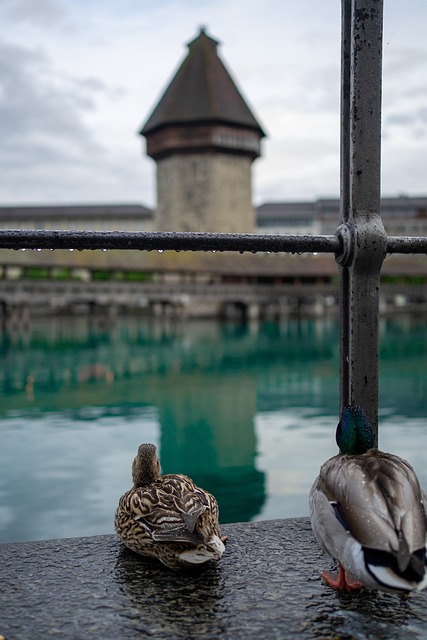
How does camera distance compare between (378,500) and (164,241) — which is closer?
(378,500)

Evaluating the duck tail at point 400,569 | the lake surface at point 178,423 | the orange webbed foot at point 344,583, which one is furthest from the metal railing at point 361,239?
the lake surface at point 178,423

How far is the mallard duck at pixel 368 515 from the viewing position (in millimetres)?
938

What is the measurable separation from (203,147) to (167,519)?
38209 mm

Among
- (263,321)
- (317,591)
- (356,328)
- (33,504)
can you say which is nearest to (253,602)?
(317,591)

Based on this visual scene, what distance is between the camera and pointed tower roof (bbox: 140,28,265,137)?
3809cm

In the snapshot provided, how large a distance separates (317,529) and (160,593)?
0.92ft

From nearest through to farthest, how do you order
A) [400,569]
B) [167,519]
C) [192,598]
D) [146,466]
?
[400,569], [192,598], [167,519], [146,466]

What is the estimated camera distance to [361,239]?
1240 millimetres

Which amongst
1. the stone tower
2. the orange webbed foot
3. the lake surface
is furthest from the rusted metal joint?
the stone tower

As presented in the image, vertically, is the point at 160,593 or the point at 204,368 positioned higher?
the point at 160,593

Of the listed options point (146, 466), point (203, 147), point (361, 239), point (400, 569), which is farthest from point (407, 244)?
point (203, 147)

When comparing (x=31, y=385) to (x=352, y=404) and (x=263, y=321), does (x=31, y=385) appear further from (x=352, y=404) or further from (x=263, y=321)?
(x=263, y=321)

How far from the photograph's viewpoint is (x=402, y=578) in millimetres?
920

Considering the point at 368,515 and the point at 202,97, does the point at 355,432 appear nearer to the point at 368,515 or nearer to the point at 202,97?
the point at 368,515
